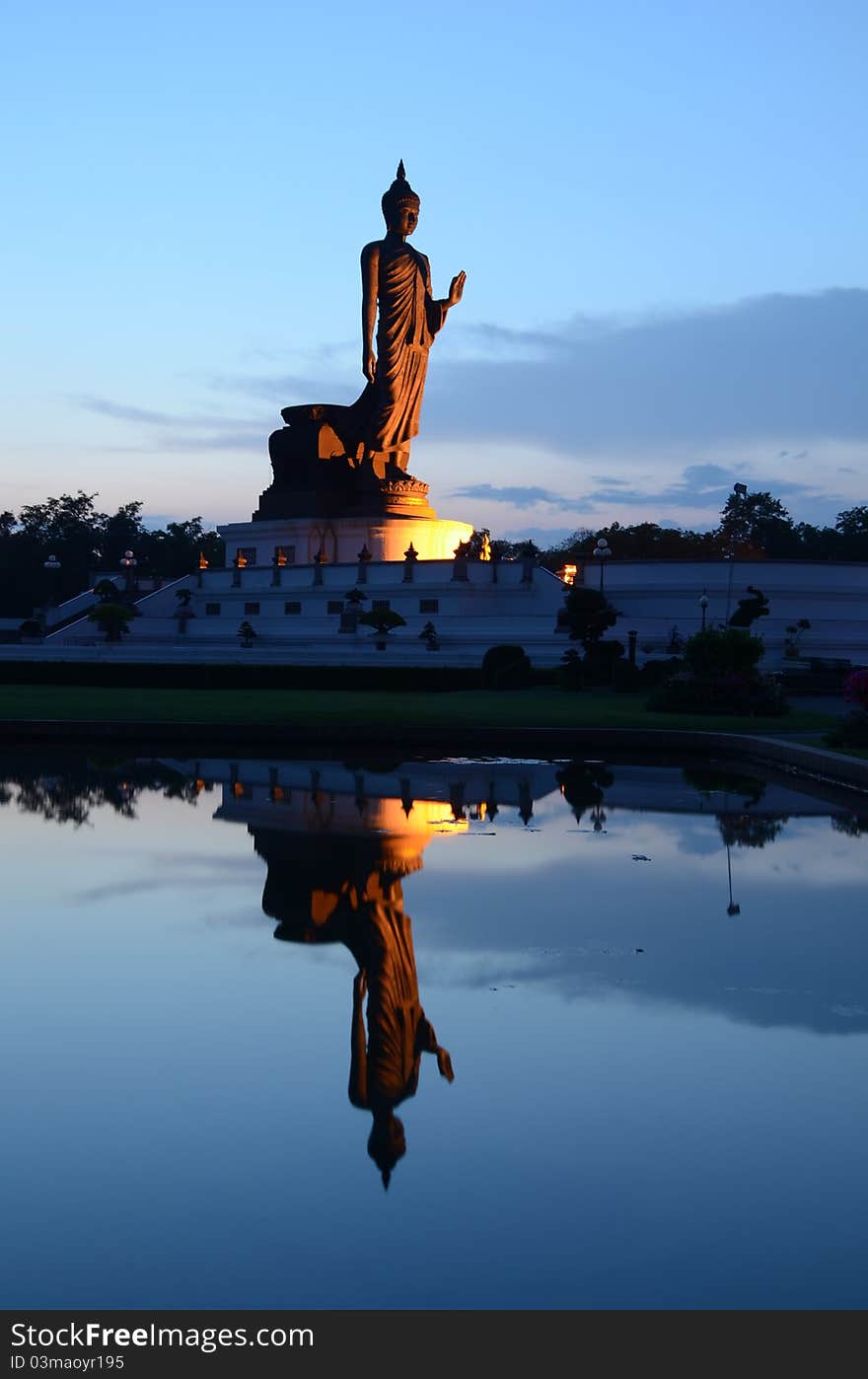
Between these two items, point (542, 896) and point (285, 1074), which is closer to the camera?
point (285, 1074)

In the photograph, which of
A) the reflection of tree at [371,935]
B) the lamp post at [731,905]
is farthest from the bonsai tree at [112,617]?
the lamp post at [731,905]

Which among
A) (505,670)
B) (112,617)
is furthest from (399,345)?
(505,670)

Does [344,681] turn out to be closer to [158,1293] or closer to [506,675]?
[506,675]

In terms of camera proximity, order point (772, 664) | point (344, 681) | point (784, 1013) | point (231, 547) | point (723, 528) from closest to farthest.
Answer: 1. point (784, 1013)
2. point (344, 681)
3. point (772, 664)
4. point (231, 547)
5. point (723, 528)

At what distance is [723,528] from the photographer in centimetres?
9369

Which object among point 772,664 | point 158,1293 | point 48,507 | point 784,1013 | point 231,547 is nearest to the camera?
point 158,1293

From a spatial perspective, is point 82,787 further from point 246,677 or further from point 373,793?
point 246,677

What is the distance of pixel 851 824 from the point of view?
46.2 feet

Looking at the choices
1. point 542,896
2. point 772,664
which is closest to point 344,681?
point 772,664

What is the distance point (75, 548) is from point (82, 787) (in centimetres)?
6977

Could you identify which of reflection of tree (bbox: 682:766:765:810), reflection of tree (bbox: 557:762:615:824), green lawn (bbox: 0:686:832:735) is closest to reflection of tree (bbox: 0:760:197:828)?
reflection of tree (bbox: 557:762:615:824)

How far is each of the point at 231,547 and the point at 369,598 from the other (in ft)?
43.3

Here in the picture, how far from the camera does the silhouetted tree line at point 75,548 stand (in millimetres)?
79000
